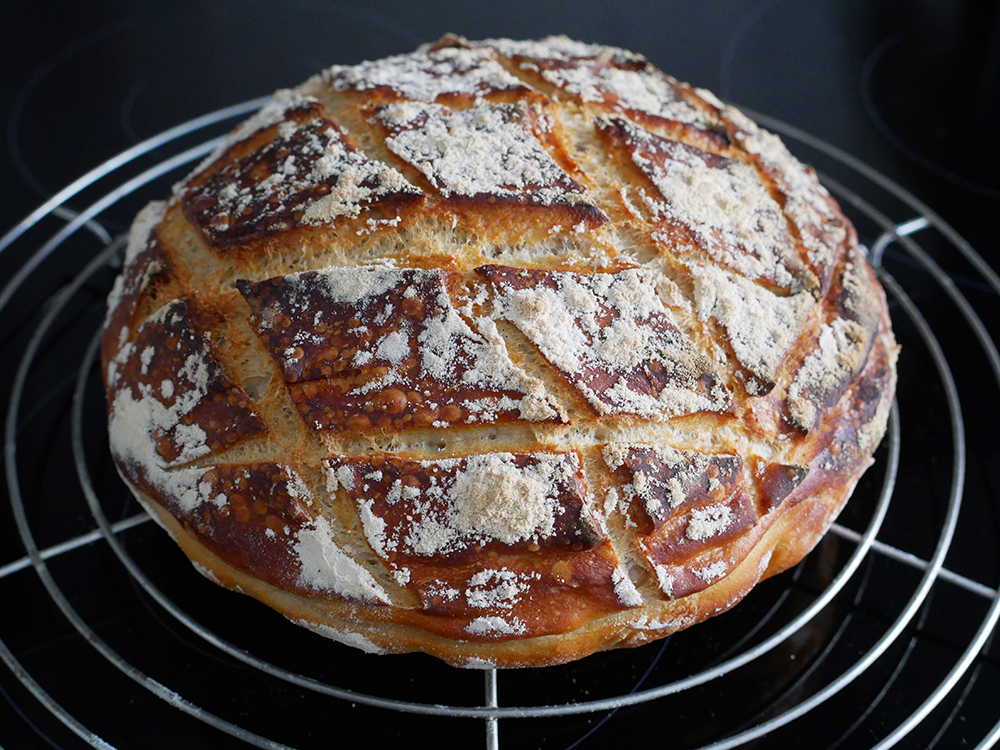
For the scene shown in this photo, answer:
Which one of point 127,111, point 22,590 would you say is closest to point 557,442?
point 22,590

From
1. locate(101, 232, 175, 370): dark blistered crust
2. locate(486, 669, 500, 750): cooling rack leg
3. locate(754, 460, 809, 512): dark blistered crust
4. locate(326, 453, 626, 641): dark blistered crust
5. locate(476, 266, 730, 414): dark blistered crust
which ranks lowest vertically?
locate(486, 669, 500, 750): cooling rack leg

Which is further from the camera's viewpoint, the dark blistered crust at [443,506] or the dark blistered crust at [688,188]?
the dark blistered crust at [688,188]

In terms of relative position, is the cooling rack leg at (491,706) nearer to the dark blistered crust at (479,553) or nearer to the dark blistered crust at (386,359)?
the dark blistered crust at (479,553)

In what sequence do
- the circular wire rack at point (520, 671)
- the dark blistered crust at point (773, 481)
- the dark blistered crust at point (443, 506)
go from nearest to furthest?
1. the dark blistered crust at point (443, 506)
2. the dark blistered crust at point (773, 481)
3. the circular wire rack at point (520, 671)

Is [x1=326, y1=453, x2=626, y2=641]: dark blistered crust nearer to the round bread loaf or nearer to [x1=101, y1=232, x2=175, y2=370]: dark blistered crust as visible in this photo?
the round bread loaf

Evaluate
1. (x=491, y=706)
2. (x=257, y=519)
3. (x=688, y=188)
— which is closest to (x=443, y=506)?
(x=257, y=519)

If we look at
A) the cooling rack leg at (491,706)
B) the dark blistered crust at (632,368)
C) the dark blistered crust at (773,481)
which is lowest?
the cooling rack leg at (491,706)

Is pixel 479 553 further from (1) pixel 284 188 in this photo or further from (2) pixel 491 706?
(1) pixel 284 188

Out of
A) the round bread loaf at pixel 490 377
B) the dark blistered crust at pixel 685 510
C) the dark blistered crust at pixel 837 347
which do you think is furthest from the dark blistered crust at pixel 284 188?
the dark blistered crust at pixel 837 347

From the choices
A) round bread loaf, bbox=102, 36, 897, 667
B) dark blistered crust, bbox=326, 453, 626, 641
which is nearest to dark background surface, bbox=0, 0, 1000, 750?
round bread loaf, bbox=102, 36, 897, 667
